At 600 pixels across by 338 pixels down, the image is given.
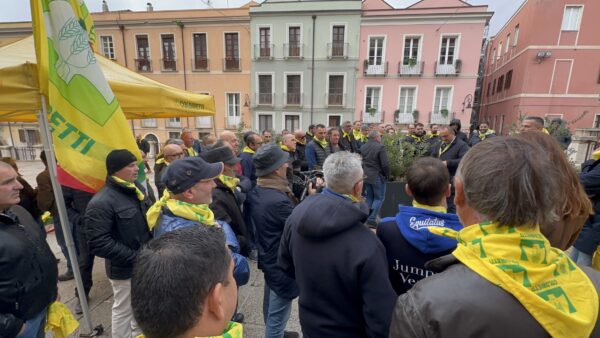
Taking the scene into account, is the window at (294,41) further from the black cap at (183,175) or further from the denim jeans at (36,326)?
the denim jeans at (36,326)

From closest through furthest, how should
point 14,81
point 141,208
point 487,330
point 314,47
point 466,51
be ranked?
point 487,330, point 14,81, point 141,208, point 466,51, point 314,47

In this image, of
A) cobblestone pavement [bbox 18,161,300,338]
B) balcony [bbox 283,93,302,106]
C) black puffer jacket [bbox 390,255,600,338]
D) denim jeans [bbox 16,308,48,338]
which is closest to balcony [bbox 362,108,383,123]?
balcony [bbox 283,93,302,106]

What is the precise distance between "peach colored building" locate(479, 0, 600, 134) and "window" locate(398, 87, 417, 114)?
5421 millimetres

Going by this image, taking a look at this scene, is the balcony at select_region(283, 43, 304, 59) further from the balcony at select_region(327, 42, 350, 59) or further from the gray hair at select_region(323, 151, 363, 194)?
the gray hair at select_region(323, 151, 363, 194)

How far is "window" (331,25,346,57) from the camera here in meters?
18.5

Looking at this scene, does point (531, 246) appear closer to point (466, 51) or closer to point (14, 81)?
point (14, 81)

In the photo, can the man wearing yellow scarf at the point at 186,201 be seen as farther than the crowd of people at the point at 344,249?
Yes

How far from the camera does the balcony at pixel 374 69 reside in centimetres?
1850

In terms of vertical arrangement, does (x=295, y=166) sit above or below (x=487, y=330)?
below

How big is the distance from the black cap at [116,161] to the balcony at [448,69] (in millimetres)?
19492

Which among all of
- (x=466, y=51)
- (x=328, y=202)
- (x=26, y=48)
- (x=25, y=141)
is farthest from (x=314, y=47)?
(x=25, y=141)

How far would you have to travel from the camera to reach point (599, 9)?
1574 centimetres

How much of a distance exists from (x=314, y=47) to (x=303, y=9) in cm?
243

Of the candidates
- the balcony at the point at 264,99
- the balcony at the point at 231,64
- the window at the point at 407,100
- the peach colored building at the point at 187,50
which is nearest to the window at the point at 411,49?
the window at the point at 407,100
